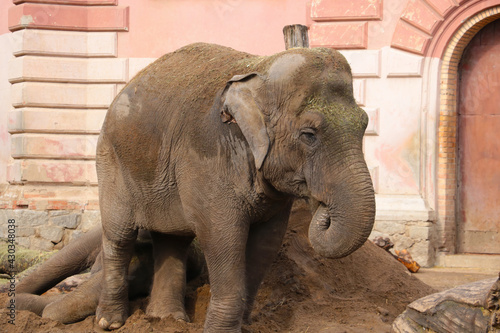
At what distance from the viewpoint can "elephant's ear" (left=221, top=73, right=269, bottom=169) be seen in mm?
4262

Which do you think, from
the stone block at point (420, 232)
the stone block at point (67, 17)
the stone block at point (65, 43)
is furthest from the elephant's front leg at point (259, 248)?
the stone block at point (67, 17)

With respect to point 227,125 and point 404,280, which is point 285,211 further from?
point 404,280

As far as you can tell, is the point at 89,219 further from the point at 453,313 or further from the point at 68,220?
the point at 453,313

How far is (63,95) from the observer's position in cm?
1140

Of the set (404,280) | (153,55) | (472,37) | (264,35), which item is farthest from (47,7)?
(404,280)

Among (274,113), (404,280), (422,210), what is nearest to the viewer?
(274,113)

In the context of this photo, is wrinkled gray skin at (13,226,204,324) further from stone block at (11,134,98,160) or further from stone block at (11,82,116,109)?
stone block at (11,82,116,109)

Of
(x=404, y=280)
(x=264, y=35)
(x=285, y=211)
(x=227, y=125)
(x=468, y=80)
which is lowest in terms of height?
(x=404, y=280)

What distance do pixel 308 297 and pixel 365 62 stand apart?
556cm

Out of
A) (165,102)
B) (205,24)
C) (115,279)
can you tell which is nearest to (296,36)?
(165,102)

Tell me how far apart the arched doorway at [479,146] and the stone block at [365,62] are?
132 cm

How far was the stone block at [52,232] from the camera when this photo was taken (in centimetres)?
1115

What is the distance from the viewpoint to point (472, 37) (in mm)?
10398

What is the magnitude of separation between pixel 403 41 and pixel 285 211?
6.07m
